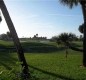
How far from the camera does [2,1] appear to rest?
47.7 feet

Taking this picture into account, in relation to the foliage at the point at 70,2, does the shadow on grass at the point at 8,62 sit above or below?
below

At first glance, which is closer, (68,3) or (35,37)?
(68,3)

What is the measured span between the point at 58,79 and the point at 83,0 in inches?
298

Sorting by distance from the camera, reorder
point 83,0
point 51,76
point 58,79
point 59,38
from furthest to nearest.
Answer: point 83,0 < point 59,38 < point 51,76 < point 58,79

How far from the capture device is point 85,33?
20.4m

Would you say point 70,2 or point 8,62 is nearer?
point 70,2

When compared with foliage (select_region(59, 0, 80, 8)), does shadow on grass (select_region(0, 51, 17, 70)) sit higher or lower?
lower

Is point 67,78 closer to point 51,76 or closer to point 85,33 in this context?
point 51,76

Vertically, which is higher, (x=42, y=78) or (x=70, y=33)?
(x=70, y=33)

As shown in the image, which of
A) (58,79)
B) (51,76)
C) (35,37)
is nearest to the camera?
(58,79)

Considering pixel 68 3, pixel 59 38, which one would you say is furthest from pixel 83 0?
pixel 59 38

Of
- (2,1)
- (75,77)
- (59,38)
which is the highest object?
(2,1)

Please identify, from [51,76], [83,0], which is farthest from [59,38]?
[83,0]

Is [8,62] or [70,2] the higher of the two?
[70,2]
